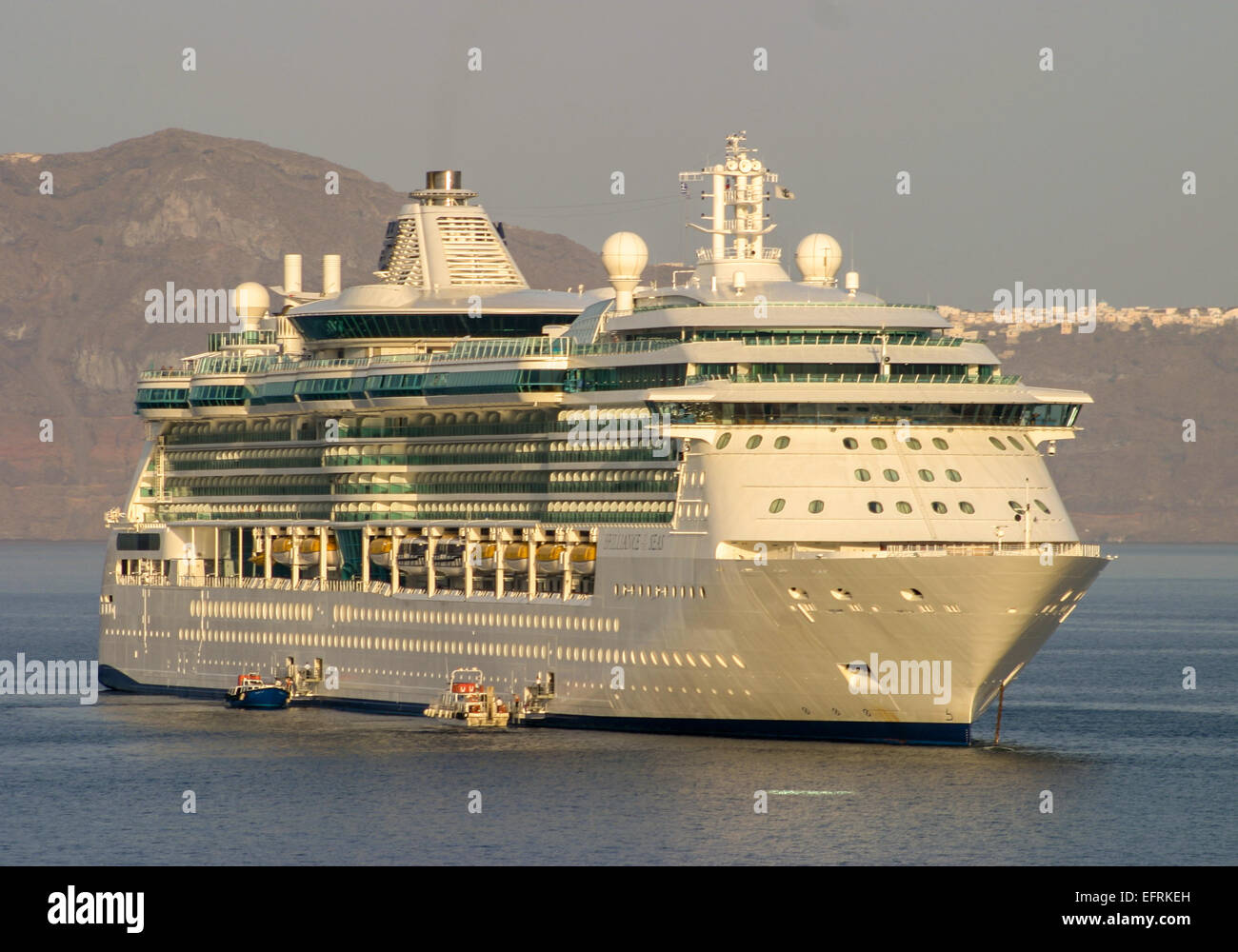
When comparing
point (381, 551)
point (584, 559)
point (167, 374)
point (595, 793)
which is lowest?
point (595, 793)

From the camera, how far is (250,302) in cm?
9812

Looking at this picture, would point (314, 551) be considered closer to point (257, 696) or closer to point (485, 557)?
point (257, 696)

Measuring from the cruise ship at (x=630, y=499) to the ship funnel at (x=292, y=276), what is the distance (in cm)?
371

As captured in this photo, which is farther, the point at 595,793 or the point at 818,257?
the point at 818,257

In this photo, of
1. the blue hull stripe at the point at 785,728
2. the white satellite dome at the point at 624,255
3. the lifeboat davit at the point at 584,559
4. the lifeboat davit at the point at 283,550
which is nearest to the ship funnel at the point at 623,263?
the white satellite dome at the point at 624,255

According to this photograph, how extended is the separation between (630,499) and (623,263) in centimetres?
802

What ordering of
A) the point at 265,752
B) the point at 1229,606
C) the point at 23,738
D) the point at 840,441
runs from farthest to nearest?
the point at 1229,606 < the point at 23,738 < the point at 265,752 < the point at 840,441

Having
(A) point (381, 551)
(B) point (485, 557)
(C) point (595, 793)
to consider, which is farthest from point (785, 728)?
(A) point (381, 551)

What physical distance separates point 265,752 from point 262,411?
19098 millimetres

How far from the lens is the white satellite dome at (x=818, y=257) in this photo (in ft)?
254

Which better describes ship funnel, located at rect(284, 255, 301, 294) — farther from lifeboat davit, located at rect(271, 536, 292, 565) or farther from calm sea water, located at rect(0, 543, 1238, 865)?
calm sea water, located at rect(0, 543, 1238, 865)

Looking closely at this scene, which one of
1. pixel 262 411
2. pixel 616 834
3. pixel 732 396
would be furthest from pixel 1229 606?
pixel 616 834

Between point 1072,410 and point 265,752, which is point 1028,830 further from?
point 265,752

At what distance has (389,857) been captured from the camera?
2201 inches
